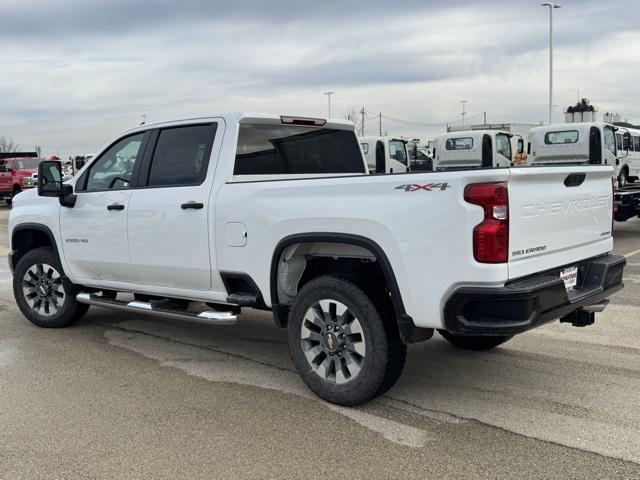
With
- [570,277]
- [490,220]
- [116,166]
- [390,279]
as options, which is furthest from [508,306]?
[116,166]

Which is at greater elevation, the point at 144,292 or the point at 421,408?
the point at 144,292

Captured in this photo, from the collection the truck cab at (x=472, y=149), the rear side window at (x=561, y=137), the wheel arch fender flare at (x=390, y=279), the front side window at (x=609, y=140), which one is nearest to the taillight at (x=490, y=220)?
the wheel arch fender flare at (x=390, y=279)

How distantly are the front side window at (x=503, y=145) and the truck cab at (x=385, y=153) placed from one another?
3468 millimetres

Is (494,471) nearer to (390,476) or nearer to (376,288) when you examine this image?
(390,476)

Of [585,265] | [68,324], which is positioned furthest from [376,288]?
[68,324]

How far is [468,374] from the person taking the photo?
4992mm

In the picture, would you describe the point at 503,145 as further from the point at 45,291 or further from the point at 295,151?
the point at 45,291

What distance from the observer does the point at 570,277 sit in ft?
14.0

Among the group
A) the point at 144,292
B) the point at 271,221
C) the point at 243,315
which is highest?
the point at 271,221

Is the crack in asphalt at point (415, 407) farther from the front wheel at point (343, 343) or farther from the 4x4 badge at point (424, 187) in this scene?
the 4x4 badge at point (424, 187)

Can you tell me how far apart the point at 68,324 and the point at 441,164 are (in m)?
19.4

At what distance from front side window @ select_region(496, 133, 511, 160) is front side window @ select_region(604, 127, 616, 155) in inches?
192

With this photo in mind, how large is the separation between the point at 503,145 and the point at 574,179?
2113cm

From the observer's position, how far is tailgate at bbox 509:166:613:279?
374cm
